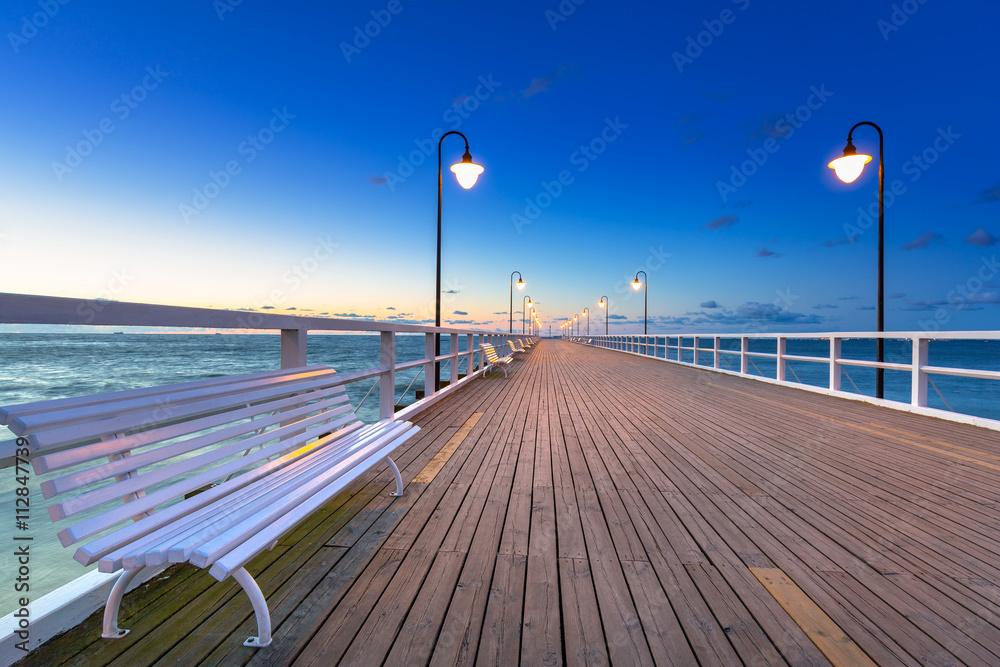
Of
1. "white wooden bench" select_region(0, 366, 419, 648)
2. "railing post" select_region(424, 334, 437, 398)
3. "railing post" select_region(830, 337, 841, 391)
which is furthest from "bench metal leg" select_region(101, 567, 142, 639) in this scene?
"railing post" select_region(830, 337, 841, 391)

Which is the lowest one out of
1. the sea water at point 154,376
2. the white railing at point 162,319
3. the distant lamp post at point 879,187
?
the sea water at point 154,376

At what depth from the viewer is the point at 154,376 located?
4031 cm

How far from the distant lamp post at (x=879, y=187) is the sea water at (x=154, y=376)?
16.9 inches

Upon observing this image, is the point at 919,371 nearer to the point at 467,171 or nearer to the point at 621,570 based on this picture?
Result: the point at 621,570

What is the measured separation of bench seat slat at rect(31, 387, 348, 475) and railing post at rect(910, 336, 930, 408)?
269 inches

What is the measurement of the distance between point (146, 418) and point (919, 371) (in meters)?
7.42

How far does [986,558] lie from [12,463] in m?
3.70

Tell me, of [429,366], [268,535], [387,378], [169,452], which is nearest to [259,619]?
[268,535]

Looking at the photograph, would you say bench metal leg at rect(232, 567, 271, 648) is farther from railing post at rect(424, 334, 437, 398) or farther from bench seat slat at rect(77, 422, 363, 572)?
railing post at rect(424, 334, 437, 398)

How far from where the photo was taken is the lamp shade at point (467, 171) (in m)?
7.34

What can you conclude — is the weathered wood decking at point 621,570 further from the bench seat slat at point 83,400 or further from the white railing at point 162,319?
the white railing at point 162,319

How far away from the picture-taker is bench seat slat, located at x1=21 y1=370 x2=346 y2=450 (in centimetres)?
128

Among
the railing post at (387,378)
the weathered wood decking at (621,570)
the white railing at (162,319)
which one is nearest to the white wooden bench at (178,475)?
the white railing at (162,319)

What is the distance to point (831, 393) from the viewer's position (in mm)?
7309
